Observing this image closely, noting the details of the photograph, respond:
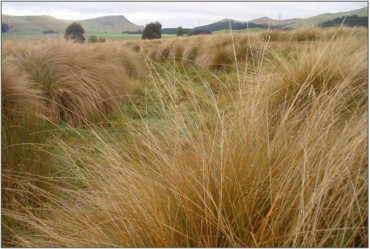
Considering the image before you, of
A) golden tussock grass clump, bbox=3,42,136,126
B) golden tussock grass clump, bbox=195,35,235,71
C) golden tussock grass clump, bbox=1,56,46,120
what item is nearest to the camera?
golden tussock grass clump, bbox=1,56,46,120

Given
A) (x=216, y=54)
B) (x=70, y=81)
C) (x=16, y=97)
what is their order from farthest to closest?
1. (x=216, y=54)
2. (x=70, y=81)
3. (x=16, y=97)

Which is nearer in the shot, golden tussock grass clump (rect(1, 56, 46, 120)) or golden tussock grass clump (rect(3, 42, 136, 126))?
golden tussock grass clump (rect(1, 56, 46, 120))

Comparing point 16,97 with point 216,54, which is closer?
point 16,97

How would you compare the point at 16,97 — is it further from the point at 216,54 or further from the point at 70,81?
the point at 216,54

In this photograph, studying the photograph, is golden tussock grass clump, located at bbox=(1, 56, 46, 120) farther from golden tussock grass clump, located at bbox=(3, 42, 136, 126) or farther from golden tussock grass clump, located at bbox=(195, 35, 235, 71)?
A: golden tussock grass clump, located at bbox=(195, 35, 235, 71)

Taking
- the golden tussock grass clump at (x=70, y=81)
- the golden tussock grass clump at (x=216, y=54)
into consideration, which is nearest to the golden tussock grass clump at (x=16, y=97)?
the golden tussock grass clump at (x=70, y=81)

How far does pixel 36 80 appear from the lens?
3.76 meters

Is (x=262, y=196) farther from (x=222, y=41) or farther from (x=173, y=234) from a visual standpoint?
(x=222, y=41)

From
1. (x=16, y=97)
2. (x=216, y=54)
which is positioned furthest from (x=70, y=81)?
(x=216, y=54)

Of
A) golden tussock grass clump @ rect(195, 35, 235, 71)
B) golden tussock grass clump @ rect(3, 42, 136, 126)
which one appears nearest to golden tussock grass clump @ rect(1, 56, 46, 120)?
golden tussock grass clump @ rect(3, 42, 136, 126)

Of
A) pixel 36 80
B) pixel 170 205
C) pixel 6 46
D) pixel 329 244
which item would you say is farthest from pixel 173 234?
pixel 6 46

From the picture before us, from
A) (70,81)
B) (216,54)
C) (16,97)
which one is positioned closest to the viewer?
(16,97)

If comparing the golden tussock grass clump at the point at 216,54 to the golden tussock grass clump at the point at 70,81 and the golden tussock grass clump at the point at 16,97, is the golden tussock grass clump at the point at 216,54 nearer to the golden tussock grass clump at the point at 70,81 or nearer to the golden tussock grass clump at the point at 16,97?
the golden tussock grass clump at the point at 70,81

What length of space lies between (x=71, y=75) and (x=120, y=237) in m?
2.70
